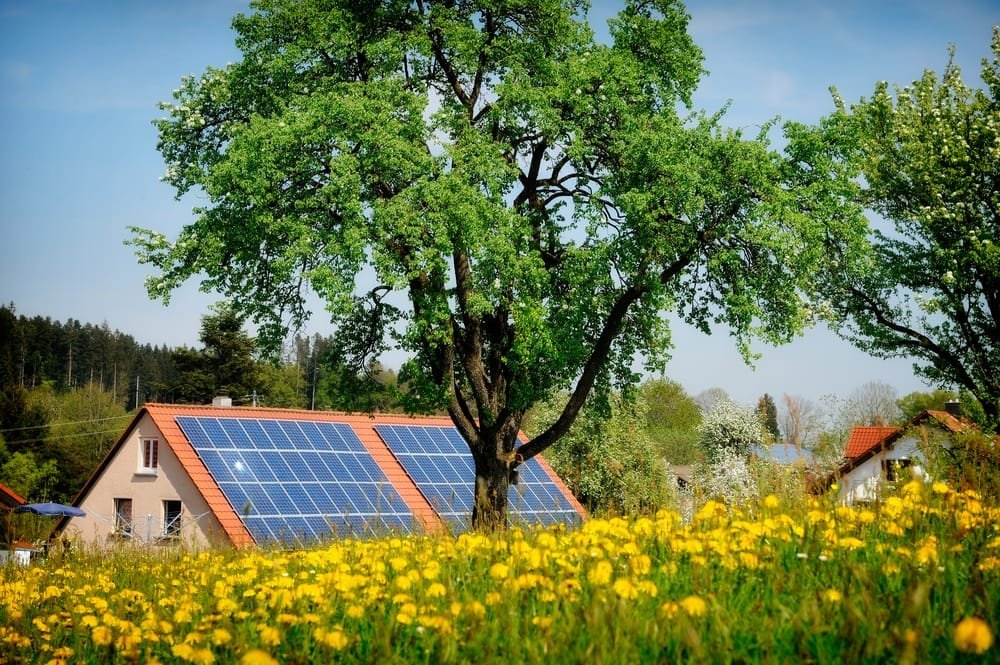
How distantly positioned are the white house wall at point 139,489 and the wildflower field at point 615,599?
22971 mm

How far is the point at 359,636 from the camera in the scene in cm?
534

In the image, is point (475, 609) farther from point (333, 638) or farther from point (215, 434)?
point (215, 434)

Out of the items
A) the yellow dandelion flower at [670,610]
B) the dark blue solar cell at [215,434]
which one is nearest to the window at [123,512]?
the dark blue solar cell at [215,434]

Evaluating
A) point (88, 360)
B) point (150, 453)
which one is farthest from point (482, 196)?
point (88, 360)

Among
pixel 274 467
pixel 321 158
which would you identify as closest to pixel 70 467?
pixel 274 467

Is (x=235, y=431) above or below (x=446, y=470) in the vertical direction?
above

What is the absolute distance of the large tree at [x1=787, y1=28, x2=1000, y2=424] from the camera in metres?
25.9

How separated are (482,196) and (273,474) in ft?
48.1

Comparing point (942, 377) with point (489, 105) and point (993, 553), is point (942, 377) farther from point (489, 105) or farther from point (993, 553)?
point (993, 553)

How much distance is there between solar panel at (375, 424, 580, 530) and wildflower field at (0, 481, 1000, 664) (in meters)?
24.0

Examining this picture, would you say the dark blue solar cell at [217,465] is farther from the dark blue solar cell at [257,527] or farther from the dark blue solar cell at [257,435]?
the dark blue solar cell at [257,527]

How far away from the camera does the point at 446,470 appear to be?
3384 centimetres

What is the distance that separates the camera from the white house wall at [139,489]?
30203 millimetres

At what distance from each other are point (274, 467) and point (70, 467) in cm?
5042
